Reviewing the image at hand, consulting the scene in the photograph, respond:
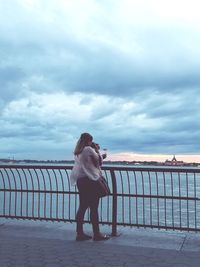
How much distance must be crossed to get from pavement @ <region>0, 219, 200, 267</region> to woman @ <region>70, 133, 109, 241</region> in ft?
0.91

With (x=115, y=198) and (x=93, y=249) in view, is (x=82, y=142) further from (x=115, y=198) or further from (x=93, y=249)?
(x=93, y=249)

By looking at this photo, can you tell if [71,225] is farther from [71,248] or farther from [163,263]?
[163,263]

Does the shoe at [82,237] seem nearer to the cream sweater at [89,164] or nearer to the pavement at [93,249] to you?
the pavement at [93,249]

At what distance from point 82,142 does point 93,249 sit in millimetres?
1912

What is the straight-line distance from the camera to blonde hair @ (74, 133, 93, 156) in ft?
26.5

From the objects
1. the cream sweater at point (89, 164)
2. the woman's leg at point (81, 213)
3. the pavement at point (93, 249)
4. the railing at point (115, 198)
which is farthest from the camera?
the railing at point (115, 198)

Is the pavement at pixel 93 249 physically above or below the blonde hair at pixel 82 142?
below

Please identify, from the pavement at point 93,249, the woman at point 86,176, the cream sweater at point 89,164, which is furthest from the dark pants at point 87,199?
the pavement at point 93,249

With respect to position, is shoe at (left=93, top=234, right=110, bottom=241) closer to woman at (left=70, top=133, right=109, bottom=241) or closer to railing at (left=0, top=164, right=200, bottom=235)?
woman at (left=70, top=133, right=109, bottom=241)

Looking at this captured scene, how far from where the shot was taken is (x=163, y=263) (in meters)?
6.38

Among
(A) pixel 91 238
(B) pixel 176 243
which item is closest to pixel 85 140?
(A) pixel 91 238

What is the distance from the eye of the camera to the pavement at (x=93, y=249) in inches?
253

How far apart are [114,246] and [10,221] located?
3.52 meters

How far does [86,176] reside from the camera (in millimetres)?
8047
